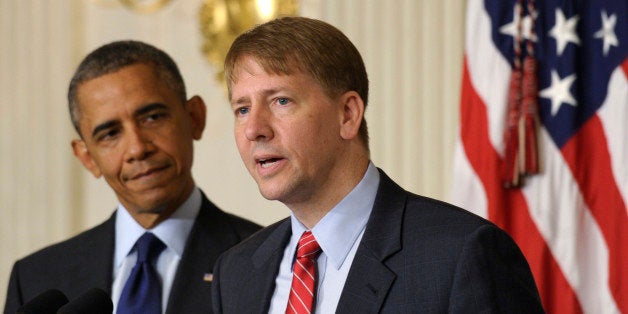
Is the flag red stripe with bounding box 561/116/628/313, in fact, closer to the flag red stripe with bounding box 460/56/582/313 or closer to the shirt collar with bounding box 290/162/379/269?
the flag red stripe with bounding box 460/56/582/313

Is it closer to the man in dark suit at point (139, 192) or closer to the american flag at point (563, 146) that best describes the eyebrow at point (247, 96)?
the man in dark suit at point (139, 192)

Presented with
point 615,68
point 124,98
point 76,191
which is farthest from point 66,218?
point 615,68

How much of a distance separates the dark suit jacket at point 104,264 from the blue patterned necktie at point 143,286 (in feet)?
0.21

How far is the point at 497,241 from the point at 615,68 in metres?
2.01

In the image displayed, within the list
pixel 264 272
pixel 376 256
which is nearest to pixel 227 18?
→ pixel 264 272

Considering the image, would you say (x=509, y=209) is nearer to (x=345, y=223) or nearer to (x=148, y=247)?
(x=148, y=247)

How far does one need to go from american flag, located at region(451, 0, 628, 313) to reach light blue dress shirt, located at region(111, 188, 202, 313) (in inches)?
56.0

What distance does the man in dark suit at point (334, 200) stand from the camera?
2352 millimetres

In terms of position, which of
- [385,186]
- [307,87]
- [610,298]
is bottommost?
[610,298]

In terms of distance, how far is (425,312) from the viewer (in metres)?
2.32

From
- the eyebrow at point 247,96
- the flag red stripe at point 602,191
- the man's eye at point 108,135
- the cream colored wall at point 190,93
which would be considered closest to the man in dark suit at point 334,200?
the eyebrow at point 247,96

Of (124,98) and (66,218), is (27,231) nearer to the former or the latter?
(66,218)

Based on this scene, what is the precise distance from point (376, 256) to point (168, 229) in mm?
1087

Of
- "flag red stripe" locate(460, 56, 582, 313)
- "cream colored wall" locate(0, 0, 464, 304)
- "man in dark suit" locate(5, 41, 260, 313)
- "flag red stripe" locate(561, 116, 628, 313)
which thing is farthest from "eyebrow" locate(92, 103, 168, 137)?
"cream colored wall" locate(0, 0, 464, 304)
